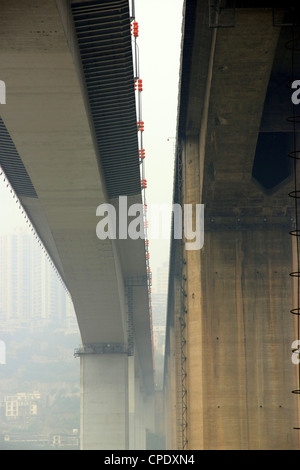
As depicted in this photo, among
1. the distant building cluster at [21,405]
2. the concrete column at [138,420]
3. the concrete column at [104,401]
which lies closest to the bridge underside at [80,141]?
the concrete column at [104,401]

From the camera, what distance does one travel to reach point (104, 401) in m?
39.4

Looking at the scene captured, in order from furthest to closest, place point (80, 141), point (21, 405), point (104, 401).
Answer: point (21, 405) < point (104, 401) < point (80, 141)

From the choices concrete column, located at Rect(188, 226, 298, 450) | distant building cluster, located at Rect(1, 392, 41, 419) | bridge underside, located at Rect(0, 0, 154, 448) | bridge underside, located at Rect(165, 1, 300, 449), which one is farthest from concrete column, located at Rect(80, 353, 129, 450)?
distant building cluster, located at Rect(1, 392, 41, 419)

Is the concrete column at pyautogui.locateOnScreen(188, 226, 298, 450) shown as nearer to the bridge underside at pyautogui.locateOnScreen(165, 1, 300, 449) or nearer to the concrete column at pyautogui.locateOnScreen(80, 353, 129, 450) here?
the bridge underside at pyautogui.locateOnScreen(165, 1, 300, 449)

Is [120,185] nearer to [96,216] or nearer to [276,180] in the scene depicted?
[96,216]

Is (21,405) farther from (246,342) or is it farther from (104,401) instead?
(246,342)

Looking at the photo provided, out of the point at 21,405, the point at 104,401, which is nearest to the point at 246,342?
the point at 104,401

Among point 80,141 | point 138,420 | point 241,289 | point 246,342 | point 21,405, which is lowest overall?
point 246,342

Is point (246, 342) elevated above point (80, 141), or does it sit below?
below

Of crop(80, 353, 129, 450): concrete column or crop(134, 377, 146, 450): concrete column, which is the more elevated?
crop(134, 377, 146, 450): concrete column

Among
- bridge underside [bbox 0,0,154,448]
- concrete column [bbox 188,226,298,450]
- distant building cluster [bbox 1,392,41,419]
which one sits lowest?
concrete column [bbox 188,226,298,450]

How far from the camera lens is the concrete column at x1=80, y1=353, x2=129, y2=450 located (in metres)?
39.3

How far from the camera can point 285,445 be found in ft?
76.2

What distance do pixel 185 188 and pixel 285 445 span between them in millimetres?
8549
